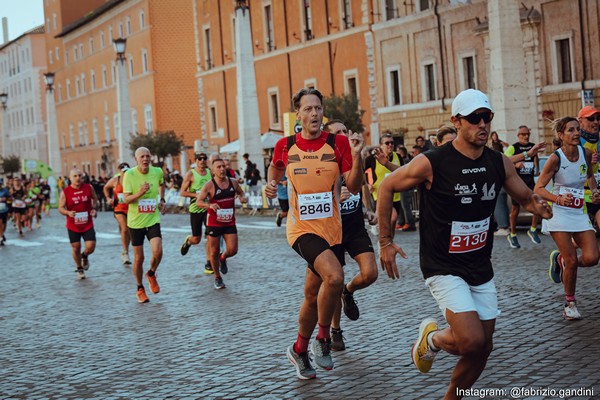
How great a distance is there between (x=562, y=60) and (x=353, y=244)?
3079 cm

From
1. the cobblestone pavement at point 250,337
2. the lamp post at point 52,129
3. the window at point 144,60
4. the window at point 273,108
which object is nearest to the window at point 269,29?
the window at point 273,108

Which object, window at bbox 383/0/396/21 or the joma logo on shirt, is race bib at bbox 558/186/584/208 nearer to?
the joma logo on shirt

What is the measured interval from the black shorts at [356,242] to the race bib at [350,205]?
9.4 inches

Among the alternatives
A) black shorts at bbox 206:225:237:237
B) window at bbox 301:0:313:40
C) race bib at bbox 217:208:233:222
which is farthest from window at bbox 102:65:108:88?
race bib at bbox 217:208:233:222

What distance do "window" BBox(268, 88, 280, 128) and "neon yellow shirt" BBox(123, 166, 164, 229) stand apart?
43015 millimetres

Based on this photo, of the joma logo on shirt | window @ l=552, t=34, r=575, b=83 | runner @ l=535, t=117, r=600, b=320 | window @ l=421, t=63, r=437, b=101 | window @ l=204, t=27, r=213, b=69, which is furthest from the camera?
window @ l=204, t=27, r=213, b=69

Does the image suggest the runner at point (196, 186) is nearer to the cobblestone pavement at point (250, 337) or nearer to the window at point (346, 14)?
the cobblestone pavement at point (250, 337)

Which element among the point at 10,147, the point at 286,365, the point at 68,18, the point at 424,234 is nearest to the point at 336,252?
the point at 286,365

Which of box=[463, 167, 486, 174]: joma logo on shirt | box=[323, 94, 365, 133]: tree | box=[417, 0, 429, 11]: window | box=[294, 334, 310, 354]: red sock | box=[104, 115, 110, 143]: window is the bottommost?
box=[294, 334, 310, 354]: red sock

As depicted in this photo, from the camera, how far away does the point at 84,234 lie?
19.2 metres

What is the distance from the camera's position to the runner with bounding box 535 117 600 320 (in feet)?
34.7

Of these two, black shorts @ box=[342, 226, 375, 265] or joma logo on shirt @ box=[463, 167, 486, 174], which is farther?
black shorts @ box=[342, 226, 375, 265]

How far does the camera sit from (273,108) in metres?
58.8

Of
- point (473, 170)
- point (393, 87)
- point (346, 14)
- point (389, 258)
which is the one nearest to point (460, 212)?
point (473, 170)
